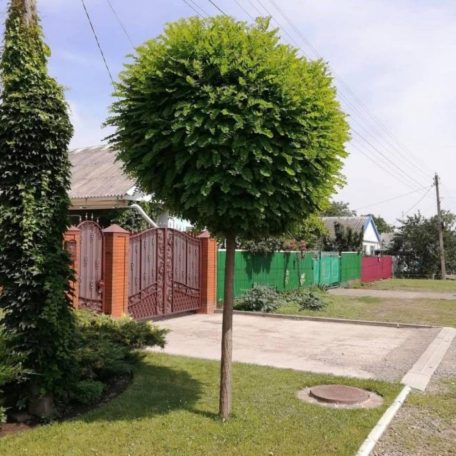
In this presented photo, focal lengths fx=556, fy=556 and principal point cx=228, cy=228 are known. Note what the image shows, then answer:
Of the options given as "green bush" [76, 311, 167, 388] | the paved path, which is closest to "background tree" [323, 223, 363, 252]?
the paved path

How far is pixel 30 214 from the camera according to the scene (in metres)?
5.35

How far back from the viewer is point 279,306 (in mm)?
16562

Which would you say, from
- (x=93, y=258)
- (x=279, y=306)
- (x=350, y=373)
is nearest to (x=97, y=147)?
(x=279, y=306)

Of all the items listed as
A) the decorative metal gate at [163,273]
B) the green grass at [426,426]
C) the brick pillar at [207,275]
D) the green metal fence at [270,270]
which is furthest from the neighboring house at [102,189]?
the green grass at [426,426]

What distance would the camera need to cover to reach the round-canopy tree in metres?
4.90

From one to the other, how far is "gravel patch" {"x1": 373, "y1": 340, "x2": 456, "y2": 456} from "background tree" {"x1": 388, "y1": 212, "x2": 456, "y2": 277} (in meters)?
43.4

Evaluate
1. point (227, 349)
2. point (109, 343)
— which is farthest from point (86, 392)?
point (227, 349)

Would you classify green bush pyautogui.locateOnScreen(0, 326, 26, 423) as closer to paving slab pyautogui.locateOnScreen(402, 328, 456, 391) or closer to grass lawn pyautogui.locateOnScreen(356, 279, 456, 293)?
paving slab pyautogui.locateOnScreen(402, 328, 456, 391)

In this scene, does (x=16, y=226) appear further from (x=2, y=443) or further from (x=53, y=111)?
(x=2, y=443)

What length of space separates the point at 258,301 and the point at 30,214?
11.3 meters

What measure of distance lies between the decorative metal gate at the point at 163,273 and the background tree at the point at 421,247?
37.0 metres

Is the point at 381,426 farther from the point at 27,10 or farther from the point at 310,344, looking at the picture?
the point at 27,10

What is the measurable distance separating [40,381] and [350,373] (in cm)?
450

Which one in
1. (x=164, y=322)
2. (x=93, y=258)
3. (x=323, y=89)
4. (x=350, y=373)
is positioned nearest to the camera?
(x=323, y=89)
